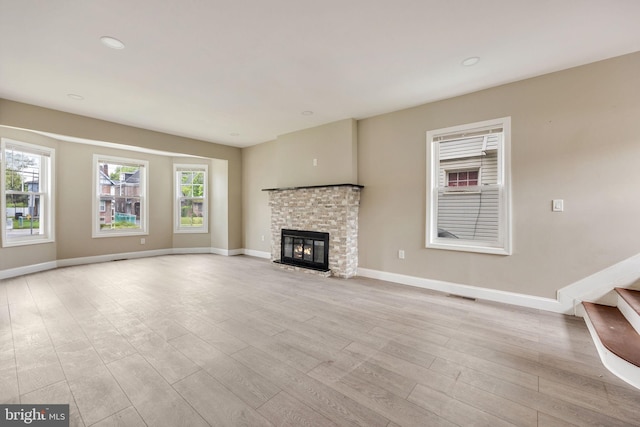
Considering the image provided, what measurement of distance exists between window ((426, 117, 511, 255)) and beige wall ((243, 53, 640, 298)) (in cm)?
10

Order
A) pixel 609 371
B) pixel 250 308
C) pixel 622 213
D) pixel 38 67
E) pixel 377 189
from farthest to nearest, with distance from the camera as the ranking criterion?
pixel 377 189, pixel 250 308, pixel 38 67, pixel 622 213, pixel 609 371

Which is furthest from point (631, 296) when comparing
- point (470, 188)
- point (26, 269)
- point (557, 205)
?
point (26, 269)

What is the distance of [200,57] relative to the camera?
2889mm

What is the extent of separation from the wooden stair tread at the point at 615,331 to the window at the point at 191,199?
746cm

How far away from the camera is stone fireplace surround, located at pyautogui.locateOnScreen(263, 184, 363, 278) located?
4672 mm

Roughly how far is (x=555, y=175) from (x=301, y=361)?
353cm

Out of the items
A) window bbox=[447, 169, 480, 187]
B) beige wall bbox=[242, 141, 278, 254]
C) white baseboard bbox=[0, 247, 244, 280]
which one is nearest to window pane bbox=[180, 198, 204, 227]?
white baseboard bbox=[0, 247, 244, 280]

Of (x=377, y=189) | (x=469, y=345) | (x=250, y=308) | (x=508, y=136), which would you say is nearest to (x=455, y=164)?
(x=508, y=136)

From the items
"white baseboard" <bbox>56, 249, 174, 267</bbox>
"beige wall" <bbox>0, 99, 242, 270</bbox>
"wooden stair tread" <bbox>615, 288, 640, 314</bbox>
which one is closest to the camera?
"wooden stair tread" <bbox>615, 288, 640, 314</bbox>

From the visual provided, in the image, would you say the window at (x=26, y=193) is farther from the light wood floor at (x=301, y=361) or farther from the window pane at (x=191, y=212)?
the window pane at (x=191, y=212)

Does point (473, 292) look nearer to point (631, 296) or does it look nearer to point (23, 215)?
point (631, 296)

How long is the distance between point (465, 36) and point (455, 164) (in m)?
1.85

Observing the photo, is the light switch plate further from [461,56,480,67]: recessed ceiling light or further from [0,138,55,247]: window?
[0,138,55,247]: window

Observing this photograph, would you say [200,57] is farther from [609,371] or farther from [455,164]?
[609,371]
